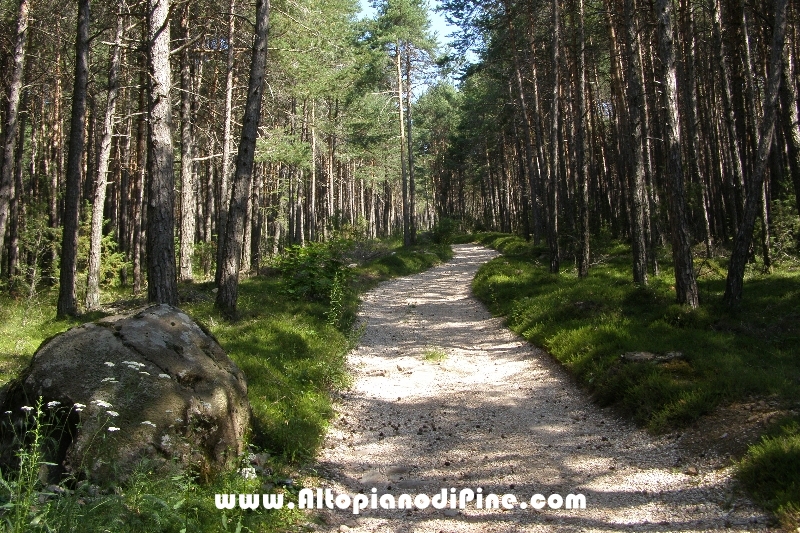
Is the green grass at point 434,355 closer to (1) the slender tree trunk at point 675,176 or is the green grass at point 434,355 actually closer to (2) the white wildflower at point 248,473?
(1) the slender tree trunk at point 675,176

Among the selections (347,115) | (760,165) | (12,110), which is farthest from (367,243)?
(760,165)

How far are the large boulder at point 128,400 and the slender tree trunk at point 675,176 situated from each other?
819 centimetres

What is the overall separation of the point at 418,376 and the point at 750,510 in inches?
222

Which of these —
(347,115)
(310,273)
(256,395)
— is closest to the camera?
(256,395)

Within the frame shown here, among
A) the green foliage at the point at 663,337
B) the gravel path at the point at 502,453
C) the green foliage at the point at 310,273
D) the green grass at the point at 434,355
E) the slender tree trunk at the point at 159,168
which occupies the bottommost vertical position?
the gravel path at the point at 502,453

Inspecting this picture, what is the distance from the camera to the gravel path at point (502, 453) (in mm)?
4469

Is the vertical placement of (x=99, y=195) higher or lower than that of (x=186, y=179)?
lower

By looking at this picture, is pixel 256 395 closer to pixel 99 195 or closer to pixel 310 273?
pixel 310 273

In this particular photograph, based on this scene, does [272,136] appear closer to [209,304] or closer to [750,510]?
[209,304]

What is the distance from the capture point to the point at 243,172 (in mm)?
11031

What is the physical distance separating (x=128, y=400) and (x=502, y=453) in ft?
12.5

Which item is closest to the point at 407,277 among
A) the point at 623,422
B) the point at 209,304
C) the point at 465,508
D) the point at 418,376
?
the point at 209,304

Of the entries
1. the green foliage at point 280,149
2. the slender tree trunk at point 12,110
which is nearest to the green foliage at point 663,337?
the green foliage at point 280,149

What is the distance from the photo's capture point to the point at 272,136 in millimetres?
21359
